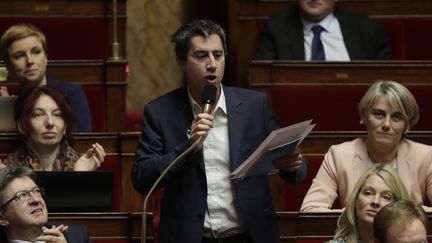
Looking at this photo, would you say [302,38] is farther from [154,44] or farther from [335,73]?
[154,44]

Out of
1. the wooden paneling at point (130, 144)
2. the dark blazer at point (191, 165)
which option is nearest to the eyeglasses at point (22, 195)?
the dark blazer at point (191, 165)

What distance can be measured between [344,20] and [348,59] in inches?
2.9

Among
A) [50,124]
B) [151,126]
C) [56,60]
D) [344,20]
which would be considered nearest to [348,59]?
[344,20]

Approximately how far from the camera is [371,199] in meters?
1.51

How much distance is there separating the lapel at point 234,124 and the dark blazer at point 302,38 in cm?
75

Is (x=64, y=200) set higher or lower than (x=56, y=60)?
lower

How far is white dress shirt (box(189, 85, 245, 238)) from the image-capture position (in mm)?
1429

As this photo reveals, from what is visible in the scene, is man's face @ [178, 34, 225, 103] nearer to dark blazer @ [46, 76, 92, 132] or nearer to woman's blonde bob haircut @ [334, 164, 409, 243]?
woman's blonde bob haircut @ [334, 164, 409, 243]

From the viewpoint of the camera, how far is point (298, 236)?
1.60 m

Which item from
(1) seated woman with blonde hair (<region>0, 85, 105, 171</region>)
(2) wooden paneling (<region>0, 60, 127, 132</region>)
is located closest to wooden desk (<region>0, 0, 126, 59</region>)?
(2) wooden paneling (<region>0, 60, 127, 132</region>)

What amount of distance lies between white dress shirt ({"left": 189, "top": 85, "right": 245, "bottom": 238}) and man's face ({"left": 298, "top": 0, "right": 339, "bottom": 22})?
799mm

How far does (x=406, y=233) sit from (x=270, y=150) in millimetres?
172

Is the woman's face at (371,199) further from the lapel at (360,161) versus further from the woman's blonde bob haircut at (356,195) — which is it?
the lapel at (360,161)

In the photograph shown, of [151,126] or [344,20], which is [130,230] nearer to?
[151,126]
